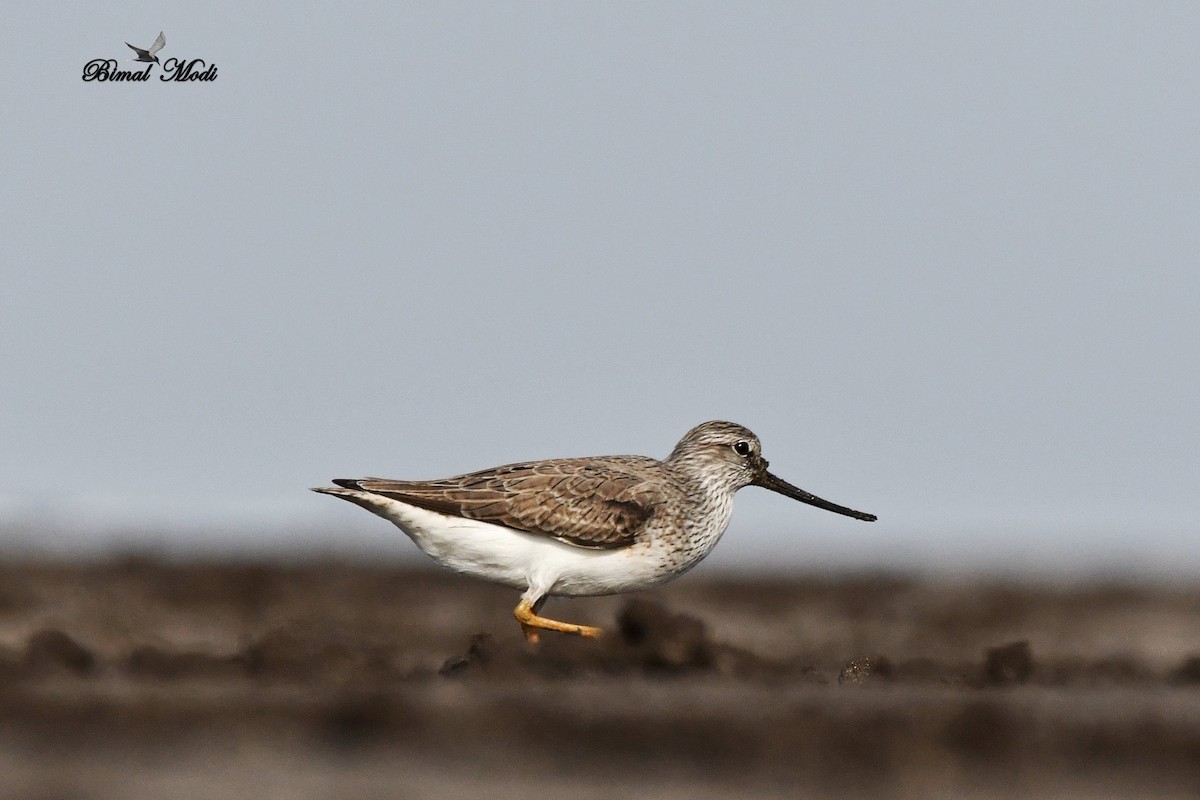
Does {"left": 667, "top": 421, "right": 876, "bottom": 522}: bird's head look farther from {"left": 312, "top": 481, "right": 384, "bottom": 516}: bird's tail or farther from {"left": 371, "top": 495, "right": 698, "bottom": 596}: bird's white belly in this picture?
{"left": 312, "top": 481, "right": 384, "bottom": 516}: bird's tail

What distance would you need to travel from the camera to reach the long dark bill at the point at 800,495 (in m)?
12.2

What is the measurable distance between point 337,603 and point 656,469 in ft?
9.24

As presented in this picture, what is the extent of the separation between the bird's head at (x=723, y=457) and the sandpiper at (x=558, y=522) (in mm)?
111

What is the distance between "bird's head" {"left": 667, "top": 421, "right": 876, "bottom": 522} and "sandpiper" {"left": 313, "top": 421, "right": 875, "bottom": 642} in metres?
0.11

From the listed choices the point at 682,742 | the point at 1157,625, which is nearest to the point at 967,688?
the point at 682,742

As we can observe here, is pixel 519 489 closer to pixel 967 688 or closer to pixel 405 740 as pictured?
pixel 967 688

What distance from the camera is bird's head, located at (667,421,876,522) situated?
11750mm

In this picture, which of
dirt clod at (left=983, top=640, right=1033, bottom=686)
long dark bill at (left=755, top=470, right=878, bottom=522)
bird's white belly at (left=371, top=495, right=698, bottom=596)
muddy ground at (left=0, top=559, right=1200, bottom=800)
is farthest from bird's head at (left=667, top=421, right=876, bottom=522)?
muddy ground at (left=0, top=559, right=1200, bottom=800)

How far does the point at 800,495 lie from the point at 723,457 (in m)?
0.95

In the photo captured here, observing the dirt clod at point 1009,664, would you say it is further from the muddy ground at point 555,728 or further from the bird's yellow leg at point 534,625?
the bird's yellow leg at point 534,625

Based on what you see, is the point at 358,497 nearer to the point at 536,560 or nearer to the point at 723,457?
the point at 536,560

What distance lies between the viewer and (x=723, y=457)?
39.0ft

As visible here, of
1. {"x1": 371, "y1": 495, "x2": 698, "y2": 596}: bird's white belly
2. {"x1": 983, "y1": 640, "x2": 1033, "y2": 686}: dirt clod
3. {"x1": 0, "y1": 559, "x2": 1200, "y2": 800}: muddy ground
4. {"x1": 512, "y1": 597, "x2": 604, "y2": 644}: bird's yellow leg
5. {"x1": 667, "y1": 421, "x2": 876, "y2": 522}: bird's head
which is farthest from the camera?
{"x1": 667, "y1": 421, "x2": 876, "y2": 522}: bird's head

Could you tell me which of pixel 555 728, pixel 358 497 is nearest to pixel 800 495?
pixel 358 497
